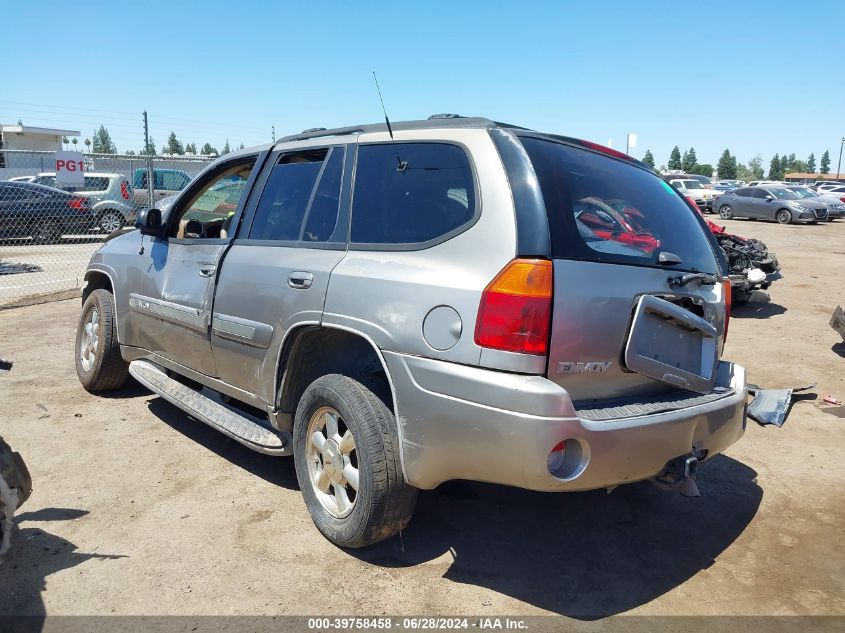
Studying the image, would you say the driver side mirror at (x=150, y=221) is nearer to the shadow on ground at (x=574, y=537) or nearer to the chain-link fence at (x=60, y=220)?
the shadow on ground at (x=574, y=537)

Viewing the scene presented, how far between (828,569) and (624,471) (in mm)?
1303

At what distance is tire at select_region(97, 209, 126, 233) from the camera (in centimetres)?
1791

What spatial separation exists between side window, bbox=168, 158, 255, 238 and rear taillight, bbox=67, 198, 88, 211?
13505mm

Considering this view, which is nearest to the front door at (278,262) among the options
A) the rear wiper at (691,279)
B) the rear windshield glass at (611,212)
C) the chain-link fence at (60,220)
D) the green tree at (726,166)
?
the rear windshield glass at (611,212)

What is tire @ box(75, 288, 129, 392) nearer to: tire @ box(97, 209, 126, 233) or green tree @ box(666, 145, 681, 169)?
tire @ box(97, 209, 126, 233)

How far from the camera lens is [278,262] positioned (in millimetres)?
3551

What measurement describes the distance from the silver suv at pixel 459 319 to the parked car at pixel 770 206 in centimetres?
2415

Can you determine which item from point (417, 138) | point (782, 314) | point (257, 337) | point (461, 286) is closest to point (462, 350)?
point (461, 286)

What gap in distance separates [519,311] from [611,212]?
0.88 m

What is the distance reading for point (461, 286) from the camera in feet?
8.75

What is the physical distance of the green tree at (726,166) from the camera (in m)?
119

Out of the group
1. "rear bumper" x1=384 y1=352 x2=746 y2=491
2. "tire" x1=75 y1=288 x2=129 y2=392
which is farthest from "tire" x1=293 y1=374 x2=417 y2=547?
"tire" x1=75 y1=288 x2=129 y2=392

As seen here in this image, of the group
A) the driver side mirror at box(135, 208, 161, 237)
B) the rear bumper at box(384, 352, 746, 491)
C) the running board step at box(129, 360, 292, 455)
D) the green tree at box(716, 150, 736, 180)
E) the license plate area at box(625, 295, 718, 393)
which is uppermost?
the green tree at box(716, 150, 736, 180)

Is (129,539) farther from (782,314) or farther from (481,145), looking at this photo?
(782,314)
